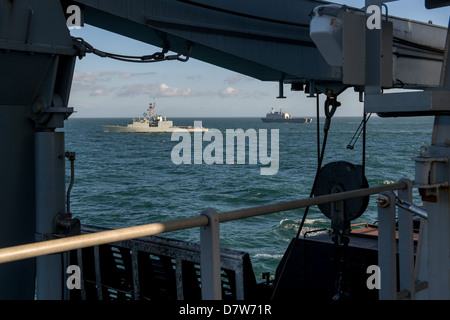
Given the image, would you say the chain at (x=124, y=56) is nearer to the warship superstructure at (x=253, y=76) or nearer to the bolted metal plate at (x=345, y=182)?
the warship superstructure at (x=253, y=76)

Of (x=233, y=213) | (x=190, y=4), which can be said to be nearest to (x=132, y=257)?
(x=190, y=4)

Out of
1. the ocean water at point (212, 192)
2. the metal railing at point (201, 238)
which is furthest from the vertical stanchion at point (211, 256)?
the ocean water at point (212, 192)

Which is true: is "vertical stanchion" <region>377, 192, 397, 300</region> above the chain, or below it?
below

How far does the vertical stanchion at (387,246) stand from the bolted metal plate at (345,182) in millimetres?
2024

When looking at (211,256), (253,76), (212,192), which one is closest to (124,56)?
(253,76)

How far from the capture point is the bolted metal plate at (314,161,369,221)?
597cm

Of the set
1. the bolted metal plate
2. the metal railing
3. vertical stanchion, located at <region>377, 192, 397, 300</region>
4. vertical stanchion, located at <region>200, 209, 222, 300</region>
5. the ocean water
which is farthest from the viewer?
the ocean water

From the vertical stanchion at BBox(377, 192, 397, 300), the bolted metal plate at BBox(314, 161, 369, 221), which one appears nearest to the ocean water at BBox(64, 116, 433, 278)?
the bolted metal plate at BBox(314, 161, 369, 221)

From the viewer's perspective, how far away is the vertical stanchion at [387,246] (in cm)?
370

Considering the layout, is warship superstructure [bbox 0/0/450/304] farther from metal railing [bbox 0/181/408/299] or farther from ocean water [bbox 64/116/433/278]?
ocean water [bbox 64/116/433/278]

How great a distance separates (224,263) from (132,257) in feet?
3.96

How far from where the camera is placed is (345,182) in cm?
616

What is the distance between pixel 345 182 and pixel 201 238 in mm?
3705

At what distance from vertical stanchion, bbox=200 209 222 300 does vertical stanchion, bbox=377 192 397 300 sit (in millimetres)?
1421
